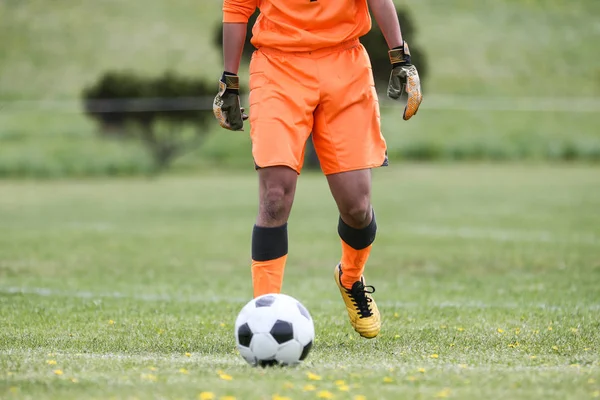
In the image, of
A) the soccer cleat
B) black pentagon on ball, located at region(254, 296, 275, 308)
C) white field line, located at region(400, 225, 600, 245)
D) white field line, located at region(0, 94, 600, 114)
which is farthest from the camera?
white field line, located at region(0, 94, 600, 114)

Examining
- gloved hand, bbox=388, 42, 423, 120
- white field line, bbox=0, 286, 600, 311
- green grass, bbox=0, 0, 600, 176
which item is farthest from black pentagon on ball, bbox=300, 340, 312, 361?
green grass, bbox=0, 0, 600, 176

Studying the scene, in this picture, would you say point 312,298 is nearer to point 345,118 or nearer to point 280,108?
point 345,118

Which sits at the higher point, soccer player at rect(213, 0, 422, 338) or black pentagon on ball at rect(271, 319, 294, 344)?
soccer player at rect(213, 0, 422, 338)

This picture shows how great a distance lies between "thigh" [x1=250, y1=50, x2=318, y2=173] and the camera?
4785mm

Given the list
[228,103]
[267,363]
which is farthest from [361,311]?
[228,103]

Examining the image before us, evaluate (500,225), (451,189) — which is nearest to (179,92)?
(451,189)

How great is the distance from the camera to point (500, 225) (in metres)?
13.8

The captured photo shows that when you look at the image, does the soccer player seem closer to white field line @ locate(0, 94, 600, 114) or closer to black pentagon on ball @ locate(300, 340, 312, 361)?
black pentagon on ball @ locate(300, 340, 312, 361)

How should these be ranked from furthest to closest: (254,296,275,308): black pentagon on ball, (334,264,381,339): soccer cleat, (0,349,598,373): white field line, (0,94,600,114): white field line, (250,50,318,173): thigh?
(0,94,600,114): white field line < (334,264,381,339): soccer cleat < (250,50,318,173): thigh < (254,296,275,308): black pentagon on ball < (0,349,598,373): white field line

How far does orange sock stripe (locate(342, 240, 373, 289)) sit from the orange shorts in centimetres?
65

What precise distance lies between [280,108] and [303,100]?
5.2 inches

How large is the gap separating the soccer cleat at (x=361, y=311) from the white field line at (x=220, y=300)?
1.45 metres

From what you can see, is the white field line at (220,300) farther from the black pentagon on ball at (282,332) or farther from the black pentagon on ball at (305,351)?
the black pentagon on ball at (282,332)

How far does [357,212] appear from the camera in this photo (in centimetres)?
523
